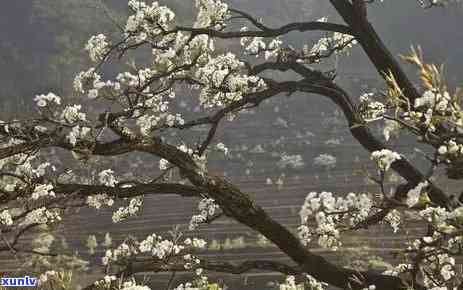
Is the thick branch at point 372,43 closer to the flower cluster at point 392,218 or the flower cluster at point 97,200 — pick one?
the flower cluster at point 392,218

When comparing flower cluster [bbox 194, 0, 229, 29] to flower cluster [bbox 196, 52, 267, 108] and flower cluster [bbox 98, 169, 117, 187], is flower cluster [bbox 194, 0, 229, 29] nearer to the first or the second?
flower cluster [bbox 196, 52, 267, 108]

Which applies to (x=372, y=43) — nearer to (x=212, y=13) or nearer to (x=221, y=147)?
(x=212, y=13)

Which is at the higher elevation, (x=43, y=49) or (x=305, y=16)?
(x=305, y=16)

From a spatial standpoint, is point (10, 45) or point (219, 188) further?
point (10, 45)

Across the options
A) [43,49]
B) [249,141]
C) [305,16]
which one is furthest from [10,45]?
[305,16]

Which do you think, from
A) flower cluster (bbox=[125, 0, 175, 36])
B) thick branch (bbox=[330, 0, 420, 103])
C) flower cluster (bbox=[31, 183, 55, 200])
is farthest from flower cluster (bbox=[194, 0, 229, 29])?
flower cluster (bbox=[31, 183, 55, 200])

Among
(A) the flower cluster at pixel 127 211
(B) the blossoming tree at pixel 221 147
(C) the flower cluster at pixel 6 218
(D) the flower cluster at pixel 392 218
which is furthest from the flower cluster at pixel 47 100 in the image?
(D) the flower cluster at pixel 392 218

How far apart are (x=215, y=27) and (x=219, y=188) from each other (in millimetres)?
2208

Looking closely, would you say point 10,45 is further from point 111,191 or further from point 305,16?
point 111,191

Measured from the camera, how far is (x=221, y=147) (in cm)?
679

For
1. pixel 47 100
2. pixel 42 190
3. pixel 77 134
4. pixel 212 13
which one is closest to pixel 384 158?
pixel 77 134

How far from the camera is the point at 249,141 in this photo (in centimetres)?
2375

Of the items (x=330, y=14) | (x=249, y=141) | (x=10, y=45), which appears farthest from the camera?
(x=330, y=14)

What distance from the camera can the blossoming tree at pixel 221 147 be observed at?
3127 mm
